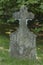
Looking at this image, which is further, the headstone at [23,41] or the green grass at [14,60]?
the headstone at [23,41]

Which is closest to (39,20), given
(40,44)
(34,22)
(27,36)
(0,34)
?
(34,22)

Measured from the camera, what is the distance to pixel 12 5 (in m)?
10.7

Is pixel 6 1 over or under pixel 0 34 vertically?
over

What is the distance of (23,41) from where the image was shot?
8.47 m

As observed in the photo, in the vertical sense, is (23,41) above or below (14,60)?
above

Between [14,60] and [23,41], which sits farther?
[23,41]

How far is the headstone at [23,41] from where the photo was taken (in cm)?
841

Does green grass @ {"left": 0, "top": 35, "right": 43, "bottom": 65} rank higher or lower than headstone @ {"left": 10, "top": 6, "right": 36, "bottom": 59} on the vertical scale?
lower

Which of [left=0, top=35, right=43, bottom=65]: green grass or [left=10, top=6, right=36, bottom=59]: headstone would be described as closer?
[left=0, top=35, right=43, bottom=65]: green grass

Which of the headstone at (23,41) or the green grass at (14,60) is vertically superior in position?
the headstone at (23,41)

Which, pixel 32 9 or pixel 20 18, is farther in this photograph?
pixel 32 9

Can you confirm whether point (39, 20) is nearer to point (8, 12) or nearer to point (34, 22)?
point (34, 22)

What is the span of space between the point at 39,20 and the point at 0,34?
5.70 feet

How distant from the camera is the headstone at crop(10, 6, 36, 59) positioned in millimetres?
8406
